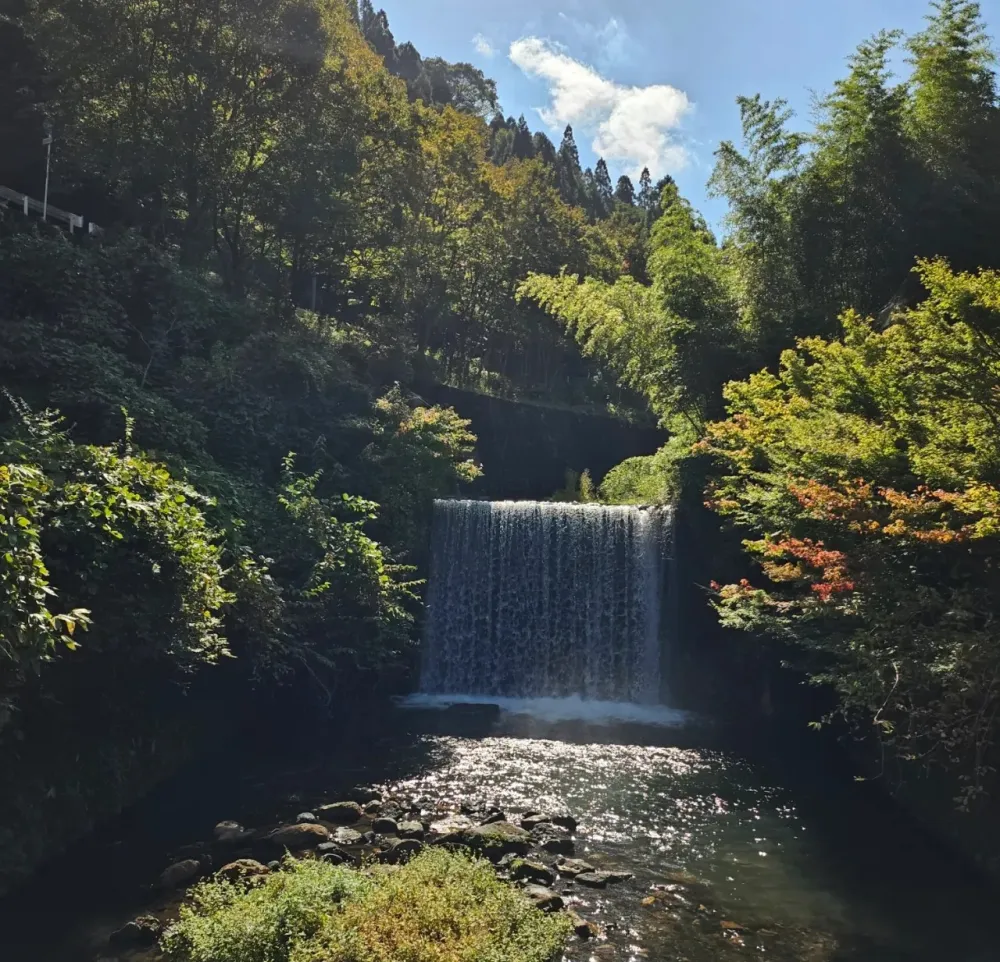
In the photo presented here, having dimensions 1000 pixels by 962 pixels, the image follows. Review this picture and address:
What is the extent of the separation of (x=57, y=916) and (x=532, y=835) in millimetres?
5019

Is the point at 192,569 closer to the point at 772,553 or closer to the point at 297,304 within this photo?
the point at 772,553

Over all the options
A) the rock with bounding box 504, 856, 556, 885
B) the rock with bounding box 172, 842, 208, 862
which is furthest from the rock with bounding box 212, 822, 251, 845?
the rock with bounding box 504, 856, 556, 885

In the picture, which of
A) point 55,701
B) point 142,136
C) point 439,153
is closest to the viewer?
point 55,701

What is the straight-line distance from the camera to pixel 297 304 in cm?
2850

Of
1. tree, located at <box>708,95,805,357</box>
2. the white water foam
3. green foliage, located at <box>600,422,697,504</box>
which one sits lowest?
the white water foam

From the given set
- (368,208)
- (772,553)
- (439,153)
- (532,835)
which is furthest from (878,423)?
(439,153)

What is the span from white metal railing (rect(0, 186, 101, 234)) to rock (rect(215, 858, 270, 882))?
15.7m

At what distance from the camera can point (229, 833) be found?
30.6 ft

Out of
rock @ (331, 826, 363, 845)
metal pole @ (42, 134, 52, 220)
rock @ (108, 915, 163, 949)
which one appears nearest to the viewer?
rock @ (108, 915, 163, 949)

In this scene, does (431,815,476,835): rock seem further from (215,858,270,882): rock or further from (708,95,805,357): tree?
(708,95,805,357): tree

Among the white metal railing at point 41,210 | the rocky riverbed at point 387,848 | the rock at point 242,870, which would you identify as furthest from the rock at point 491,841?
the white metal railing at point 41,210

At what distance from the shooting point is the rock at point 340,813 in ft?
33.0

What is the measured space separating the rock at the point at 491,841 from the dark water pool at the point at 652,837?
780 millimetres

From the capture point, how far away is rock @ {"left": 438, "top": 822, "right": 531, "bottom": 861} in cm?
912
